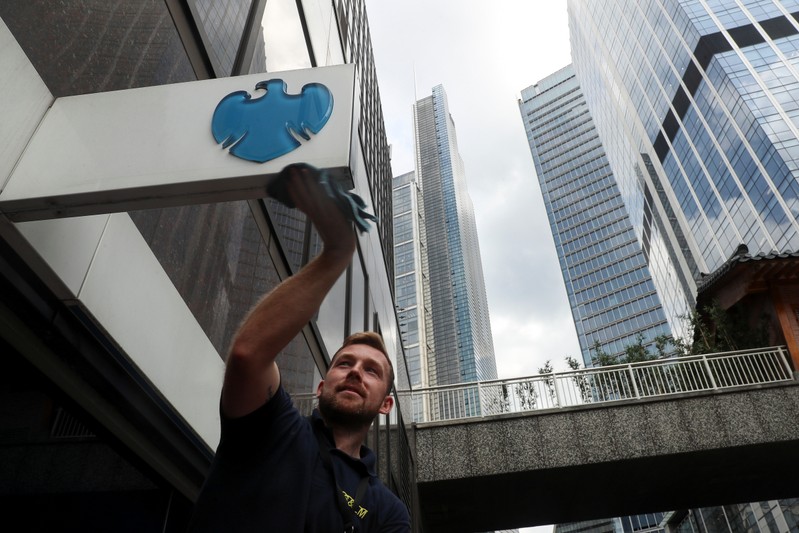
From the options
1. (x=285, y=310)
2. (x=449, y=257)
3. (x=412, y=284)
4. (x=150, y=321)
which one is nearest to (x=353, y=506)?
(x=285, y=310)

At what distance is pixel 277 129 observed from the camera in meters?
2.01

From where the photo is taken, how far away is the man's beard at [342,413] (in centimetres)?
172

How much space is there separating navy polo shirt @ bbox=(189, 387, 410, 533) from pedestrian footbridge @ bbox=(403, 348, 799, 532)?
10309 millimetres

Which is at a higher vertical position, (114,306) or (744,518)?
(744,518)

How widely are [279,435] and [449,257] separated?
15469 centimetres

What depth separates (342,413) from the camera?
172cm

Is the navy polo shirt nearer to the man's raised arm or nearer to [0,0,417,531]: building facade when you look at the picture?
the man's raised arm

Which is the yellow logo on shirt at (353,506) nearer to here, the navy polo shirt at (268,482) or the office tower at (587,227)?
the navy polo shirt at (268,482)

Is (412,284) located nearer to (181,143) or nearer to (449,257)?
(449,257)

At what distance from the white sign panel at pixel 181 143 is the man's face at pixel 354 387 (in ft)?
2.07

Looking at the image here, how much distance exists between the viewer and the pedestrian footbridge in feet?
37.7

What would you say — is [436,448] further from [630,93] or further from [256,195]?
[630,93]

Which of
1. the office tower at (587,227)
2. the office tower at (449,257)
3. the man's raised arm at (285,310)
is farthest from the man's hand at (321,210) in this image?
the office tower at (449,257)

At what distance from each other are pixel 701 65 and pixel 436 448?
52.3 m
